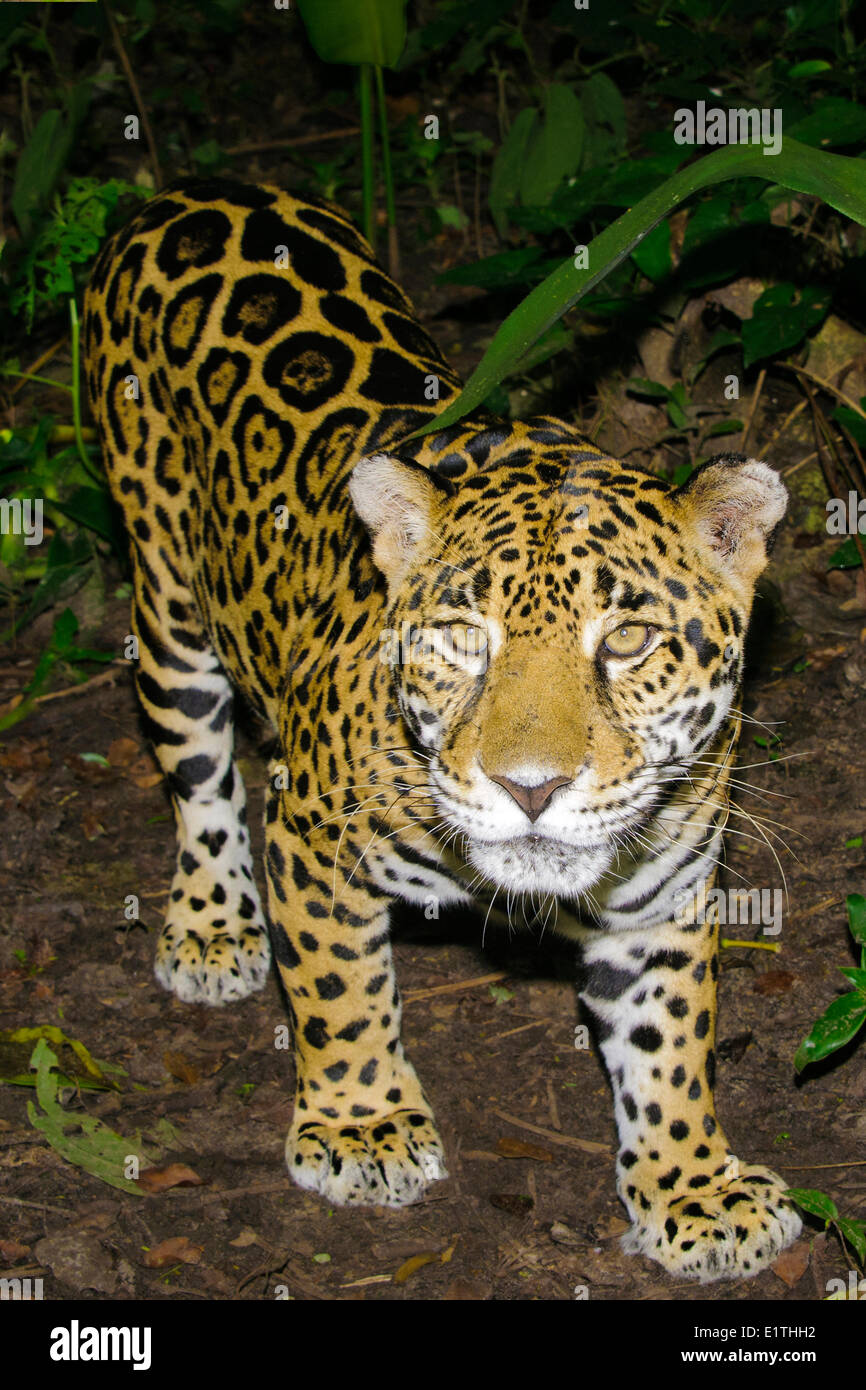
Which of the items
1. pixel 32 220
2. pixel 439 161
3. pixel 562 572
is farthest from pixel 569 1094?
pixel 439 161

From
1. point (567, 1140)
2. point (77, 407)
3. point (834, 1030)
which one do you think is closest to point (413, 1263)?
point (567, 1140)

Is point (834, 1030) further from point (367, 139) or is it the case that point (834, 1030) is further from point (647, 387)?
point (367, 139)

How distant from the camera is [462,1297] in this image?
14.1 feet

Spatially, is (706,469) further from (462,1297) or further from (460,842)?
(462,1297)

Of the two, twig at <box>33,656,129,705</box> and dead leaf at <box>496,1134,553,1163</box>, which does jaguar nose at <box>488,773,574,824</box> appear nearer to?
dead leaf at <box>496,1134,553,1163</box>

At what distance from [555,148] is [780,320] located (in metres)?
2.19

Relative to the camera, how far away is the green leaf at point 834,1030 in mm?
4199

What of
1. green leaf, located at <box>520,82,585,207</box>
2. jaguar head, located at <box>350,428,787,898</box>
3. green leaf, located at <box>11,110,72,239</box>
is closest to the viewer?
jaguar head, located at <box>350,428,787,898</box>

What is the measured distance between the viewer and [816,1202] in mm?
4180

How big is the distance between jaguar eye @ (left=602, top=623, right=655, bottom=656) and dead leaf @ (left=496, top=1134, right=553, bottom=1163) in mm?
1898

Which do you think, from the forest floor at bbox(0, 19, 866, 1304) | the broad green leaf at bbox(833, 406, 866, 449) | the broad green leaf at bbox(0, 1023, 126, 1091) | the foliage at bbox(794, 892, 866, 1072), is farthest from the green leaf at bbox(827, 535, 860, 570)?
the broad green leaf at bbox(0, 1023, 126, 1091)

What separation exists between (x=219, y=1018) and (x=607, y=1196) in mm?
1603

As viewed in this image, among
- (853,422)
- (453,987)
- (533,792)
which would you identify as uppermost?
(853,422)

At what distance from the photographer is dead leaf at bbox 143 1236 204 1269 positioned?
174 inches
